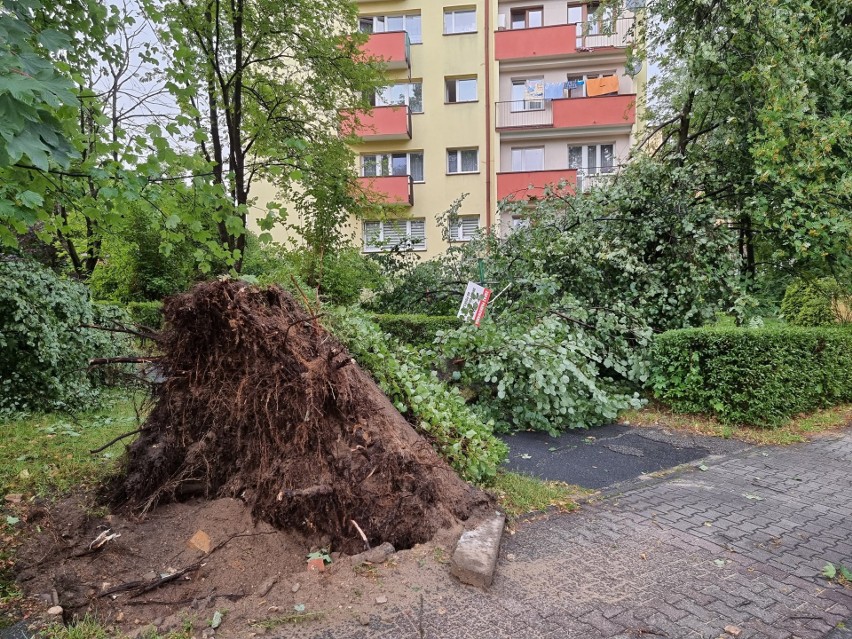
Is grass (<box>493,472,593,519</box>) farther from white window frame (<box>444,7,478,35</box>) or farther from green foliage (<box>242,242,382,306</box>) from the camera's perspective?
white window frame (<box>444,7,478,35</box>)

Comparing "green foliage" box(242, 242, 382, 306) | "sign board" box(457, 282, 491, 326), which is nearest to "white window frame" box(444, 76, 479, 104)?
"green foliage" box(242, 242, 382, 306)

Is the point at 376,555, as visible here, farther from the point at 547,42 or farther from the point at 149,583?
the point at 547,42

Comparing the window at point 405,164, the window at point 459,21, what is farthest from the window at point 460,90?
the window at point 405,164

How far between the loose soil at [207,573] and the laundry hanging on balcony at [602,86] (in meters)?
19.7

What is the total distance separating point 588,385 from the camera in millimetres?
6250

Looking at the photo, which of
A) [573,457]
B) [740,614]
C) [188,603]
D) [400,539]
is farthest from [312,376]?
[573,457]

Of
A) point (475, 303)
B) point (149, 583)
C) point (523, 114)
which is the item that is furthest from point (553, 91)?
point (149, 583)

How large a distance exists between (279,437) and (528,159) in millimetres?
19293

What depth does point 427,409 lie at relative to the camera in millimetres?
4309

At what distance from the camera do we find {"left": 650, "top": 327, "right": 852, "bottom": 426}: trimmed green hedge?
6.32 metres

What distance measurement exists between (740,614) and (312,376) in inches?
105

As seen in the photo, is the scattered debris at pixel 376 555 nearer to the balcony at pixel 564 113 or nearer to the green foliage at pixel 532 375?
the green foliage at pixel 532 375

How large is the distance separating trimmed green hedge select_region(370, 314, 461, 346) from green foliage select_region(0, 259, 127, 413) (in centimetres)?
406

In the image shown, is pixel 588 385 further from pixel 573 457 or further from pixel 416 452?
pixel 416 452
